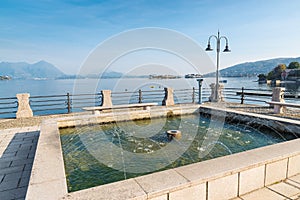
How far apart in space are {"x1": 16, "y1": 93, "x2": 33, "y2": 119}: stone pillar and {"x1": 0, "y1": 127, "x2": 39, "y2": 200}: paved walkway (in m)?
2.47

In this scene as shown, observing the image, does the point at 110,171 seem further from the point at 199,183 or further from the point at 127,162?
the point at 199,183

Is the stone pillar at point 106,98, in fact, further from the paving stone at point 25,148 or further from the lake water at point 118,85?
the paving stone at point 25,148

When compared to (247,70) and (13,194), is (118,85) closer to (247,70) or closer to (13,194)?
(13,194)

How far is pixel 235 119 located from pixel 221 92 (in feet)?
21.9

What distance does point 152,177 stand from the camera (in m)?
2.02

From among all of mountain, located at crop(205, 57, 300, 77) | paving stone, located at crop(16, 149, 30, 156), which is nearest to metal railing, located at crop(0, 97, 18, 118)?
paving stone, located at crop(16, 149, 30, 156)

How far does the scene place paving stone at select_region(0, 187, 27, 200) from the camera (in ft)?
8.08

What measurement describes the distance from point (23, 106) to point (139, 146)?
644 centimetres

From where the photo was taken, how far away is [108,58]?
6316 millimetres

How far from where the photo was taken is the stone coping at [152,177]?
1776 mm

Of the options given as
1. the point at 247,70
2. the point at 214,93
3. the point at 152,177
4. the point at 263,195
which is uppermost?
the point at 247,70

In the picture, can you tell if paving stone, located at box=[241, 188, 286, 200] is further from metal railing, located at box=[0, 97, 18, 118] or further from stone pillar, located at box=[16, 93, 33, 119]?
metal railing, located at box=[0, 97, 18, 118]

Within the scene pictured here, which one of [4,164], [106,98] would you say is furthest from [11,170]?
[106,98]

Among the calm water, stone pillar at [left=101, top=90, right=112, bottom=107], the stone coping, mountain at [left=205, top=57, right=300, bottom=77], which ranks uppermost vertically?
mountain at [left=205, top=57, right=300, bottom=77]
